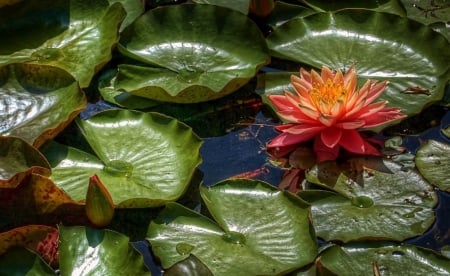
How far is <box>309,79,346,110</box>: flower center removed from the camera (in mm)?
2576

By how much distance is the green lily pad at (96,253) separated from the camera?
212cm

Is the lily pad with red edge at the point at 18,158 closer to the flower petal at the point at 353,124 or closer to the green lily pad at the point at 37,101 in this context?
the green lily pad at the point at 37,101

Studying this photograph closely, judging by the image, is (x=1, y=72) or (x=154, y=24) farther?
(x=154, y=24)

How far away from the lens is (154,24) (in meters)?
3.10

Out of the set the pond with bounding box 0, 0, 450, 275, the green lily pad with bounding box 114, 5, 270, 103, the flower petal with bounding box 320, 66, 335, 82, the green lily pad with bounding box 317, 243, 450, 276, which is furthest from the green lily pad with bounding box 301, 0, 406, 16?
the green lily pad with bounding box 317, 243, 450, 276

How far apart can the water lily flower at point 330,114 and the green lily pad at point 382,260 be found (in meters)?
0.45

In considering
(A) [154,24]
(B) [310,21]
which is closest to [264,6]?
(B) [310,21]

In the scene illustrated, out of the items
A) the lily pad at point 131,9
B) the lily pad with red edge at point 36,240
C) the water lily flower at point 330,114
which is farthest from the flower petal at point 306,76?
the lily pad with red edge at point 36,240

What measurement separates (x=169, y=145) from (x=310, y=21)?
922mm

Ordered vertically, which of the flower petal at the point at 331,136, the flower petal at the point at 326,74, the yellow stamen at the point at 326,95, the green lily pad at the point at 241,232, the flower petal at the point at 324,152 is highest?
the flower petal at the point at 326,74

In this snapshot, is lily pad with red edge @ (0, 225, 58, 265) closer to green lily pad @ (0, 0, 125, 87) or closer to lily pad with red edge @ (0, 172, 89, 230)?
lily pad with red edge @ (0, 172, 89, 230)

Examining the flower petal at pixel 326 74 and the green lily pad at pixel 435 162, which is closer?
the green lily pad at pixel 435 162

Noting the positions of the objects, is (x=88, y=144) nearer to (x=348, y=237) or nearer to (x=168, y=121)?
(x=168, y=121)

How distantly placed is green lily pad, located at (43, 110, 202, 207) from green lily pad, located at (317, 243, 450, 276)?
54 centimetres
